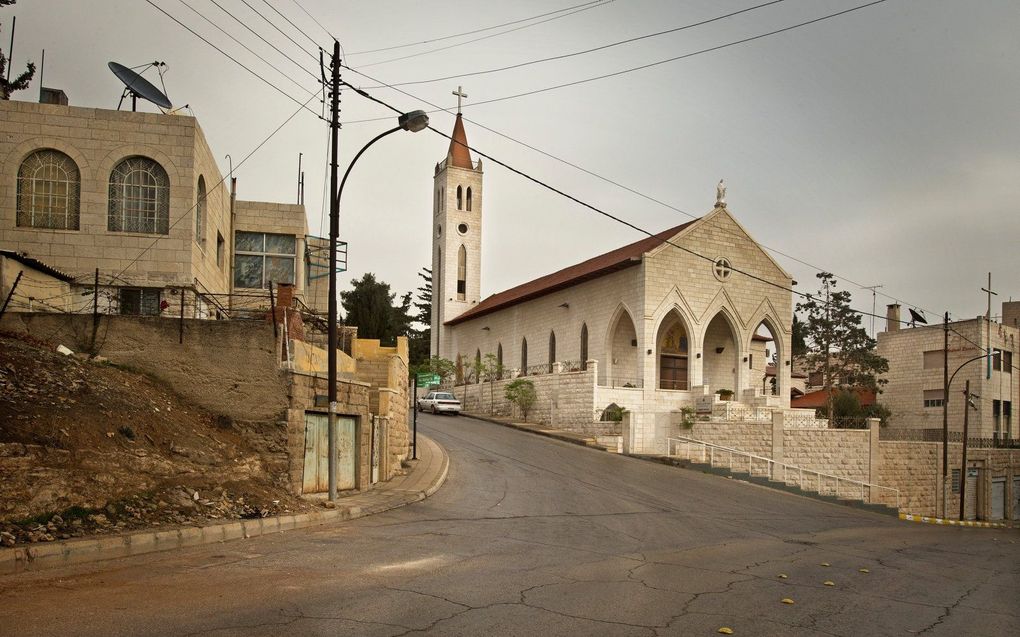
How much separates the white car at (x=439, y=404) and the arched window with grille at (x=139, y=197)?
1010 inches

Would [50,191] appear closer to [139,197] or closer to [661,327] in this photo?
Result: [139,197]

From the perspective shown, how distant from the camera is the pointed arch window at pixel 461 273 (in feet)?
223

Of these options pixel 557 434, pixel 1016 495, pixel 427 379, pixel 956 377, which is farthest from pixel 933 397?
pixel 427 379

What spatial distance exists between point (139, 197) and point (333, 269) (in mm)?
10001

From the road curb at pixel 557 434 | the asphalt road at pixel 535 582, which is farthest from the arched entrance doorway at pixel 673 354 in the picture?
the asphalt road at pixel 535 582

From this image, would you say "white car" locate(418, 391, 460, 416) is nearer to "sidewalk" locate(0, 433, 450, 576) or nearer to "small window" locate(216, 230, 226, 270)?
"small window" locate(216, 230, 226, 270)

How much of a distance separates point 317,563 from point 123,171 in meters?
17.3

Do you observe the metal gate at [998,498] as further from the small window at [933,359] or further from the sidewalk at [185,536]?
the sidewalk at [185,536]

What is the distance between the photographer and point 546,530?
1530 centimetres

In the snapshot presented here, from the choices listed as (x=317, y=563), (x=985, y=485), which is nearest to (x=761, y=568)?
(x=317, y=563)

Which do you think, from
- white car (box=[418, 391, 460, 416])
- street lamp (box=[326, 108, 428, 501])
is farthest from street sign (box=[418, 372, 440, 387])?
A: street lamp (box=[326, 108, 428, 501])

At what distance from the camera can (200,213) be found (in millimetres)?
25453

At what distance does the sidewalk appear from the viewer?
380 inches

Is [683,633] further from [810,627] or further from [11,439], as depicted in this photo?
[11,439]
